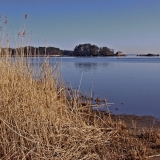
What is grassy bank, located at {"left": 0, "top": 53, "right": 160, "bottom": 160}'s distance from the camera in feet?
10.9

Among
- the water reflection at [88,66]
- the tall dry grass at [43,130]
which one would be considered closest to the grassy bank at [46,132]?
the tall dry grass at [43,130]

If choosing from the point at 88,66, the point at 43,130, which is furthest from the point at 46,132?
the point at 88,66

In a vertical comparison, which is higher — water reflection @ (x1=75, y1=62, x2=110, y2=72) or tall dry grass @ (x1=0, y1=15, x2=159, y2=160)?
tall dry grass @ (x1=0, y1=15, x2=159, y2=160)

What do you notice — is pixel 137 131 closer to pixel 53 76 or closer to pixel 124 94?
pixel 53 76

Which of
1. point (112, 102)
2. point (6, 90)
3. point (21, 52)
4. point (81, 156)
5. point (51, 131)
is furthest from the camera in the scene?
point (112, 102)

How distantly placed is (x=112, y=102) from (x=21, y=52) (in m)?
5.15

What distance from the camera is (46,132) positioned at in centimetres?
355

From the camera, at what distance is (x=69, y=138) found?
3.59 m

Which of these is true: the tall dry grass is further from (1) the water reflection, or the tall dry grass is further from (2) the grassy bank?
(1) the water reflection

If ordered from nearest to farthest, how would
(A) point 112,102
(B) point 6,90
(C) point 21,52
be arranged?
(B) point 6,90
(C) point 21,52
(A) point 112,102

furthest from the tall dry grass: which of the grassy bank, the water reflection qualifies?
the water reflection

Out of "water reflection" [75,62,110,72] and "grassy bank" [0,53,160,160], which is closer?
"grassy bank" [0,53,160,160]

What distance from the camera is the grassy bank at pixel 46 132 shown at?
10.9 feet

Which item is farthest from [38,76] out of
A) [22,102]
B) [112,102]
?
[112,102]
